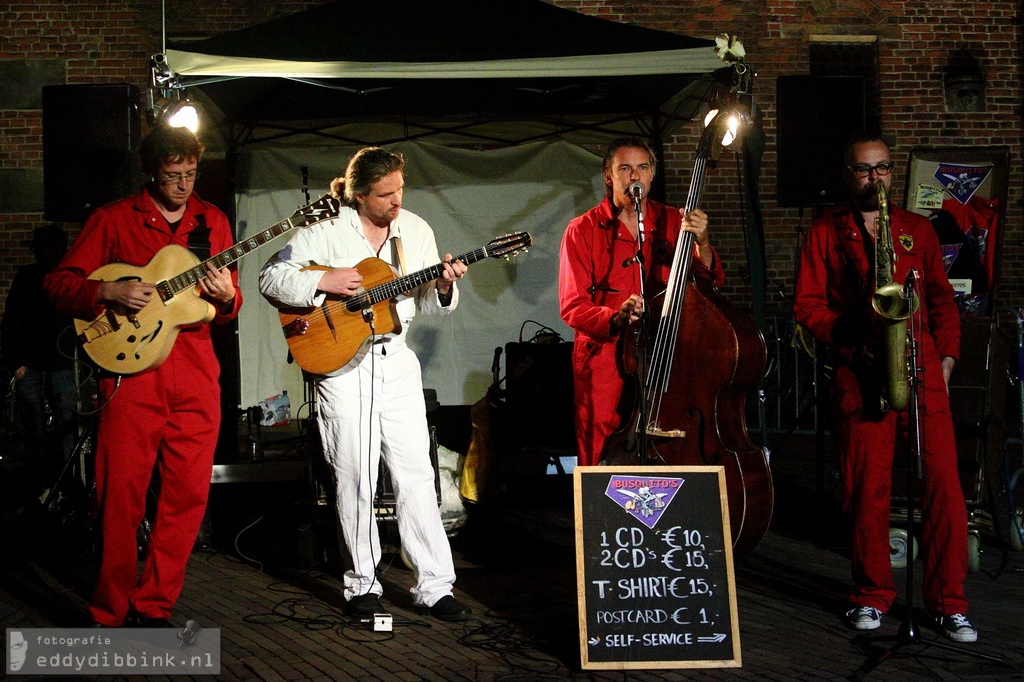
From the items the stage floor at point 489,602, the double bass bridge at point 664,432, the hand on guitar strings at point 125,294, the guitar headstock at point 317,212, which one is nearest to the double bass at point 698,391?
the double bass bridge at point 664,432

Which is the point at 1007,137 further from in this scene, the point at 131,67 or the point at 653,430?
the point at 131,67

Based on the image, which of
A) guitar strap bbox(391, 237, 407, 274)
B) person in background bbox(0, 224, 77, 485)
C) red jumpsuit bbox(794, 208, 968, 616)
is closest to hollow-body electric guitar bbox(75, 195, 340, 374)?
guitar strap bbox(391, 237, 407, 274)

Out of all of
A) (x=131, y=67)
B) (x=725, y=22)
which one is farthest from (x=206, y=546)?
(x=725, y=22)

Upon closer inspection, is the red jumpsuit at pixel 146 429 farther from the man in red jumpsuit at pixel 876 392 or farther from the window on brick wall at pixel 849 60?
the window on brick wall at pixel 849 60

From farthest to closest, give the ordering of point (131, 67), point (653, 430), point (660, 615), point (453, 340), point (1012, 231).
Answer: point (1012, 231)
point (131, 67)
point (453, 340)
point (653, 430)
point (660, 615)

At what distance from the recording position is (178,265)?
13.8 ft

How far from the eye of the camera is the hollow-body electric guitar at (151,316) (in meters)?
4.10

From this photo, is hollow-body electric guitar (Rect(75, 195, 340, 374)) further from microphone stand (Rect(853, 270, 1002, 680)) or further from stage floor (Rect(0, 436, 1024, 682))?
microphone stand (Rect(853, 270, 1002, 680))

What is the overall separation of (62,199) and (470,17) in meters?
2.78

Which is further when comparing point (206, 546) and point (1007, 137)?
point (1007, 137)

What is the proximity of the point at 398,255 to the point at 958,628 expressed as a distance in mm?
2872

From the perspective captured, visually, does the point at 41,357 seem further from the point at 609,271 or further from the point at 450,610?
the point at 609,271

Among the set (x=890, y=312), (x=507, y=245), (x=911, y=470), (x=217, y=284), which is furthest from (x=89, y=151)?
(x=911, y=470)

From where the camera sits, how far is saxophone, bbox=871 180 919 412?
3834mm
